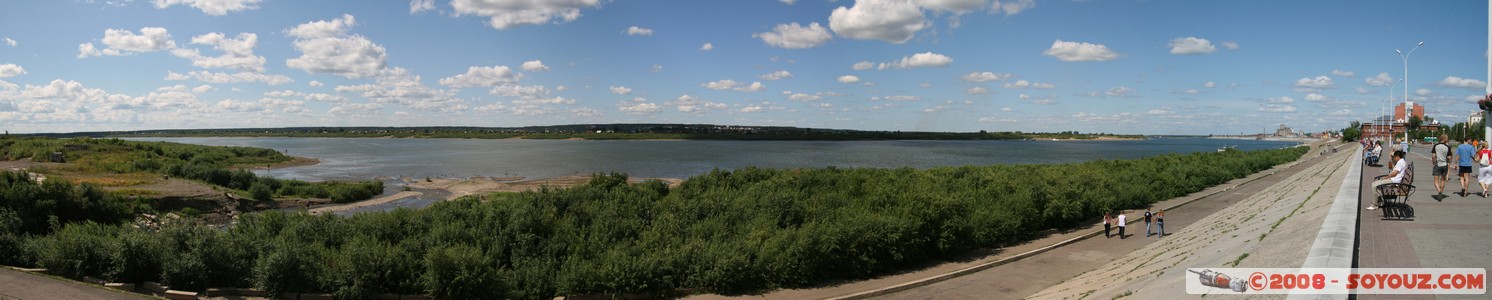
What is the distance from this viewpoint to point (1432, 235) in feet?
31.9

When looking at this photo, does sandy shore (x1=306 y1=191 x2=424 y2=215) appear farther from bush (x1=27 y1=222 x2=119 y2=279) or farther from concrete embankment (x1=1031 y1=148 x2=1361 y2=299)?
concrete embankment (x1=1031 y1=148 x2=1361 y2=299)

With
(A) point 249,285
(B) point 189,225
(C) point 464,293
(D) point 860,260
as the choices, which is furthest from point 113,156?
(D) point 860,260

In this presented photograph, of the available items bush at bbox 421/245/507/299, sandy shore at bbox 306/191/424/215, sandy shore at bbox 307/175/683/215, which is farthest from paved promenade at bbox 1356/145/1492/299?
sandy shore at bbox 306/191/424/215

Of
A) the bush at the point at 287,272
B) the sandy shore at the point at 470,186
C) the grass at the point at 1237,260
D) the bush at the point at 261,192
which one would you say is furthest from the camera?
the sandy shore at the point at 470,186

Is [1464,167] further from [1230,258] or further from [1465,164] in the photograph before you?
[1230,258]

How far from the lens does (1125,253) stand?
21.0 m

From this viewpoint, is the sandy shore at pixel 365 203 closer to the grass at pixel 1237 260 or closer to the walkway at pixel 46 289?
the walkway at pixel 46 289

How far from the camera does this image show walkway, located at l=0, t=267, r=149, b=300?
14.9 meters

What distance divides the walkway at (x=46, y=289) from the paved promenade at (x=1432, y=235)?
22308 millimetres

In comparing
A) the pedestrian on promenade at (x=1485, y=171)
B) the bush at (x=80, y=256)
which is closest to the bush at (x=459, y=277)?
the bush at (x=80, y=256)

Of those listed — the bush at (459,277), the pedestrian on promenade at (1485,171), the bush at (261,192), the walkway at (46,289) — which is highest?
the pedestrian on promenade at (1485,171)

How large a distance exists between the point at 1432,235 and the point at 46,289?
26.2 meters

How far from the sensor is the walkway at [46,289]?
14.9 metres

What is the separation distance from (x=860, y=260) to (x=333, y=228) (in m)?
15.0
